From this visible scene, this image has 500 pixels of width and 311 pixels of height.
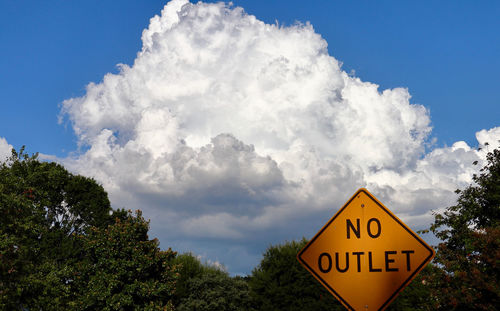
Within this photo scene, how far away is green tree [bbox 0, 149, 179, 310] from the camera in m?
25.5

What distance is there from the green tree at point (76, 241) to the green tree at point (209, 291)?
1943mm

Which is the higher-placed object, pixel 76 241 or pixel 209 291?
pixel 76 241

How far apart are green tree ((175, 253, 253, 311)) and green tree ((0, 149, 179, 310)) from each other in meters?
1.94

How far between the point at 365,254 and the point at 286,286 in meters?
23.7

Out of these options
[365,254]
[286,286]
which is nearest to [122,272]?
[286,286]

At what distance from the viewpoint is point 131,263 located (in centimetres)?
3180

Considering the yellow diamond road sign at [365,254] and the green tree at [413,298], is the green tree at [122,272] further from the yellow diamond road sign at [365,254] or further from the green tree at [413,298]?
the yellow diamond road sign at [365,254]

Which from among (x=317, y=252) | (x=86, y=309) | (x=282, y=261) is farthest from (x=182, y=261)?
(x=317, y=252)

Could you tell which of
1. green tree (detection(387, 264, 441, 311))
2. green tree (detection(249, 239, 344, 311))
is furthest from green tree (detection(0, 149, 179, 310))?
green tree (detection(387, 264, 441, 311))

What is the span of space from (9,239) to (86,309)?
1386 cm

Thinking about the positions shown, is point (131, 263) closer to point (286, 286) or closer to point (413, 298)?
point (286, 286)

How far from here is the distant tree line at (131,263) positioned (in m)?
22.0

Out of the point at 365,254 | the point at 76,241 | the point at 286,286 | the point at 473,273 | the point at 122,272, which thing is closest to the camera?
the point at 365,254

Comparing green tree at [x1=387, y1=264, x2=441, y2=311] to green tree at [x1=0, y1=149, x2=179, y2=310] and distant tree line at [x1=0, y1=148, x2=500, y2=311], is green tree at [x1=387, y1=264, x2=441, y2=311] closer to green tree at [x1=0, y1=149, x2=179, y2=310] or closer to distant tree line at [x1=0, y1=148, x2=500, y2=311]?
distant tree line at [x1=0, y1=148, x2=500, y2=311]
